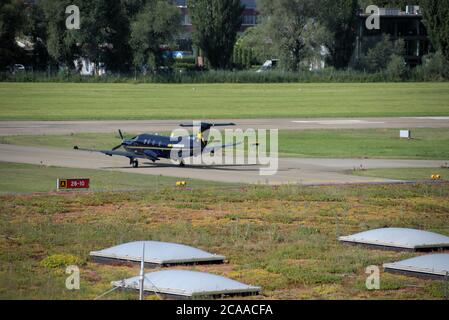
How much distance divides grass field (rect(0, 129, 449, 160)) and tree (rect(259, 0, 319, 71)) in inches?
2831

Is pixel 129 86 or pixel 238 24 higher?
pixel 238 24

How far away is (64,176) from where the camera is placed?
48.2 metres

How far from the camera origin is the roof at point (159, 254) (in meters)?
28.2

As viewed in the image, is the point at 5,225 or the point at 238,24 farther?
the point at 238,24

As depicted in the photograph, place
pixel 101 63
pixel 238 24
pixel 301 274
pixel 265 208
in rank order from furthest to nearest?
pixel 238 24
pixel 101 63
pixel 265 208
pixel 301 274

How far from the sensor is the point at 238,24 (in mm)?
157375

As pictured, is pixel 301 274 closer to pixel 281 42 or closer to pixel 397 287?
pixel 397 287

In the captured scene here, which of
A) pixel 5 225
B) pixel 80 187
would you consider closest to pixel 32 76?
pixel 80 187

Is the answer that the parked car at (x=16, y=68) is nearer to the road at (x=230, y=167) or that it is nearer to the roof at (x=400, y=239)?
the road at (x=230, y=167)

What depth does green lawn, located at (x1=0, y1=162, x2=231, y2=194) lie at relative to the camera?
4494 centimetres

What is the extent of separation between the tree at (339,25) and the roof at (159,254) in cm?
12307

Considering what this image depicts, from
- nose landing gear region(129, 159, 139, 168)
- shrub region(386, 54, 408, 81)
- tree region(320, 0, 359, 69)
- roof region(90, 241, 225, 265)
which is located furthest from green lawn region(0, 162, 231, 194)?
tree region(320, 0, 359, 69)

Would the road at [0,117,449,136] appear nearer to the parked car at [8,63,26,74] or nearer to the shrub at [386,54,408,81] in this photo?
the shrub at [386,54,408,81]
